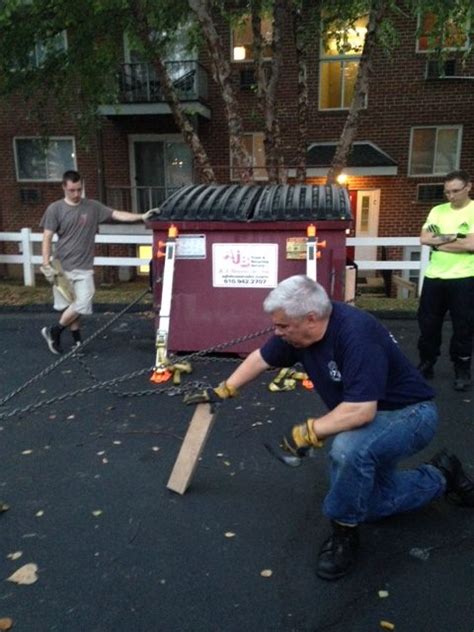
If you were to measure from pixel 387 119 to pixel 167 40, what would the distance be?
6.34 metres

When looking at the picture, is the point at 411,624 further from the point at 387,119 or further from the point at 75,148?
the point at 75,148

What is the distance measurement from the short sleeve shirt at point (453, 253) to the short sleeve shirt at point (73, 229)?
342 cm

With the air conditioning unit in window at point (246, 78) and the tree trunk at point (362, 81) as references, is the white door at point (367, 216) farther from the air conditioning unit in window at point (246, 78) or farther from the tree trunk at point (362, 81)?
the tree trunk at point (362, 81)

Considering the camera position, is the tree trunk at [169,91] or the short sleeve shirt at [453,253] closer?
the short sleeve shirt at [453,253]

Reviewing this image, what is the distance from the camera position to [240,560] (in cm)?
250

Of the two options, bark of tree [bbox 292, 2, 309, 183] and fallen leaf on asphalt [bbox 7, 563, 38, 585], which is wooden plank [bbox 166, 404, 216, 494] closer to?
fallen leaf on asphalt [bbox 7, 563, 38, 585]

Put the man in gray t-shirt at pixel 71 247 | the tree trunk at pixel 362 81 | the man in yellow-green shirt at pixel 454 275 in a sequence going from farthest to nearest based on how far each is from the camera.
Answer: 1. the tree trunk at pixel 362 81
2. the man in gray t-shirt at pixel 71 247
3. the man in yellow-green shirt at pixel 454 275

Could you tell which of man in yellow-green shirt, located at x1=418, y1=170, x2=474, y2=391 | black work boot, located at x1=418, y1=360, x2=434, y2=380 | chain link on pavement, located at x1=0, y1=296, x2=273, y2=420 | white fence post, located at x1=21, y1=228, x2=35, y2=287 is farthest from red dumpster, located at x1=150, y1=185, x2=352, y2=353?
white fence post, located at x1=21, y1=228, x2=35, y2=287

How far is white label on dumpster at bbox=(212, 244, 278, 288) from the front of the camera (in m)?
5.23

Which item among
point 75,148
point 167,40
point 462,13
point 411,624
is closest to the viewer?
point 411,624

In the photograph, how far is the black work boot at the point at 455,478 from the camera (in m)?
2.79

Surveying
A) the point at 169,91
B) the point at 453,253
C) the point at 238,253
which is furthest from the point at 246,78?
the point at 453,253

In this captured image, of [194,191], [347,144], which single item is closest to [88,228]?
[194,191]

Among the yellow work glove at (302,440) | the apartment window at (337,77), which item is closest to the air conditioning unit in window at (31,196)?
the apartment window at (337,77)
